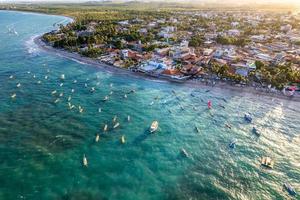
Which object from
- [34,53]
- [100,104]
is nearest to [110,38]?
[34,53]

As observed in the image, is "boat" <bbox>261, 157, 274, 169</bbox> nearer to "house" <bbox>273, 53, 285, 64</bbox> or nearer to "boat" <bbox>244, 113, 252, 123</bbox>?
"boat" <bbox>244, 113, 252, 123</bbox>

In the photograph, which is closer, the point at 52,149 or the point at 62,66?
the point at 52,149

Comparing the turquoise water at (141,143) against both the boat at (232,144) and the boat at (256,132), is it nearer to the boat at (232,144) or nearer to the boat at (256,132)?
the boat at (232,144)

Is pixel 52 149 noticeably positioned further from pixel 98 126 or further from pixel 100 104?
pixel 100 104

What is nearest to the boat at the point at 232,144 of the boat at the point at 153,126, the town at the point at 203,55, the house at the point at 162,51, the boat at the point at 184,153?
the boat at the point at 184,153

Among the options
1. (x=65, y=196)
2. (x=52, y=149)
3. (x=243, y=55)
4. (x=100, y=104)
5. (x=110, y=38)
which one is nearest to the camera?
(x=65, y=196)

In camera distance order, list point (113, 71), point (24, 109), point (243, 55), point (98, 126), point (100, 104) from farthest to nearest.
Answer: point (243, 55), point (113, 71), point (100, 104), point (24, 109), point (98, 126)

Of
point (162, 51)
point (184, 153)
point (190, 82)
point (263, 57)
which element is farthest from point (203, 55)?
point (184, 153)
